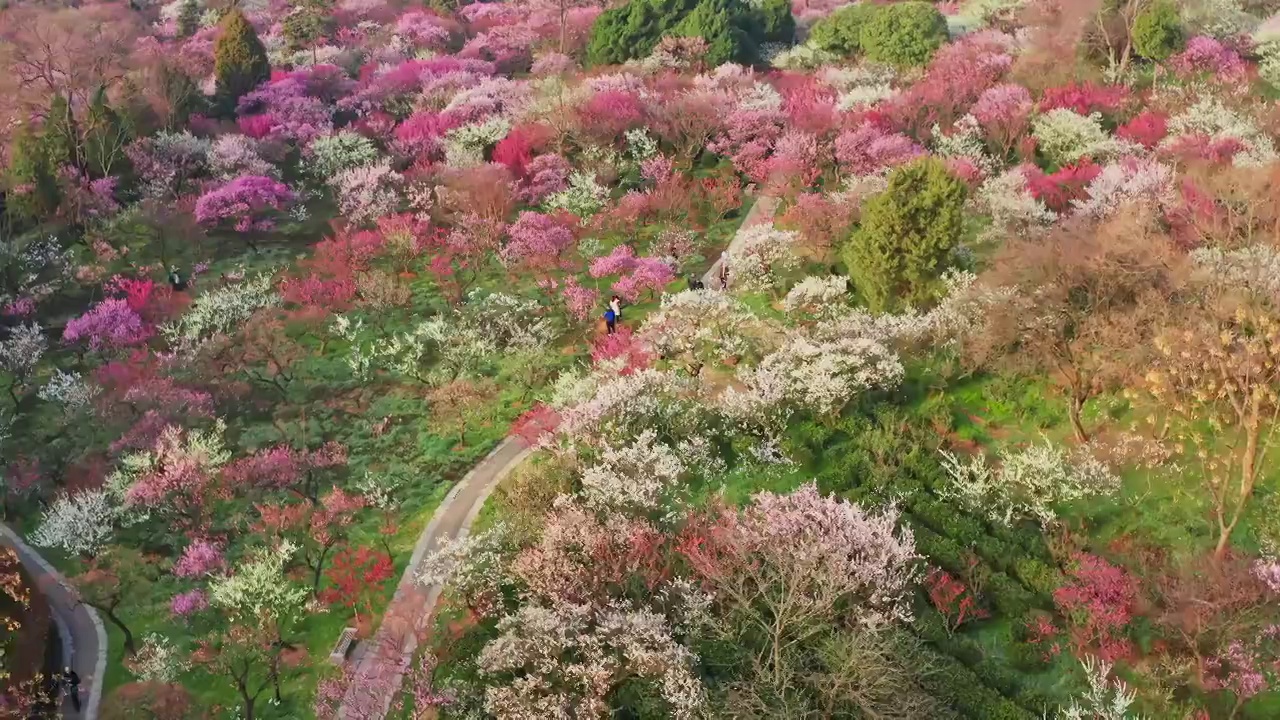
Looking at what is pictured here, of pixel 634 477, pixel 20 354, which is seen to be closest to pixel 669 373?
pixel 634 477

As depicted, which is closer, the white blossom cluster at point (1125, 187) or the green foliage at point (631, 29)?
the white blossom cluster at point (1125, 187)

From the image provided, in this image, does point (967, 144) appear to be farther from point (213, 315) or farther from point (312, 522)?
point (213, 315)

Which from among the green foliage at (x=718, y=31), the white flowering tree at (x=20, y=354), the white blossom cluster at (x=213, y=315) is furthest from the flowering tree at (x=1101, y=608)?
the green foliage at (x=718, y=31)

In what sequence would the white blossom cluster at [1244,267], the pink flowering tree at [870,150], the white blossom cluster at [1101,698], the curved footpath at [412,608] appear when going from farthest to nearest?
the pink flowering tree at [870,150] < the white blossom cluster at [1244,267] < the curved footpath at [412,608] < the white blossom cluster at [1101,698]

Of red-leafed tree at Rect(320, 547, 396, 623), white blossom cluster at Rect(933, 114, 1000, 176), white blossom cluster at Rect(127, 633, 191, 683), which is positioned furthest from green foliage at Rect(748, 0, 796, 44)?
white blossom cluster at Rect(127, 633, 191, 683)

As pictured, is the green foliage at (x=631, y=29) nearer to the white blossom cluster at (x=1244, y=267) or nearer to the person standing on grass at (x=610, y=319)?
the person standing on grass at (x=610, y=319)
